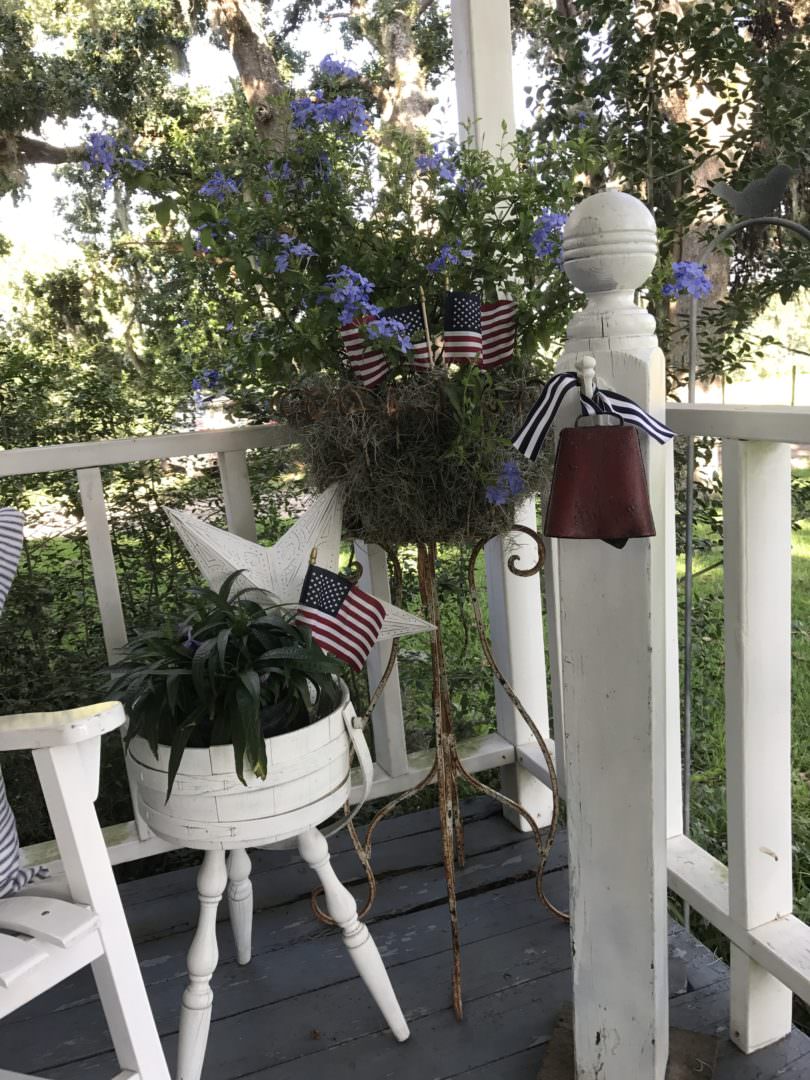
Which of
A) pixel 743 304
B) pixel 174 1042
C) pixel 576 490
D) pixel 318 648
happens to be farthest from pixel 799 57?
pixel 174 1042

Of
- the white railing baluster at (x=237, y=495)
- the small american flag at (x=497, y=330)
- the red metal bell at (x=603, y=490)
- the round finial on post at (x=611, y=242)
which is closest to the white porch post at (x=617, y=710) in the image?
the round finial on post at (x=611, y=242)

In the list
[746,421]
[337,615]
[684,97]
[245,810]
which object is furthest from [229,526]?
[684,97]

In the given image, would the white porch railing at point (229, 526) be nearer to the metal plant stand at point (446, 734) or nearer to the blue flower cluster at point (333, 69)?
the metal plant stand at point (446, 734)

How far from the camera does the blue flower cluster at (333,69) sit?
132 cm

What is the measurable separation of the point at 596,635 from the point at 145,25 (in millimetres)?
7475

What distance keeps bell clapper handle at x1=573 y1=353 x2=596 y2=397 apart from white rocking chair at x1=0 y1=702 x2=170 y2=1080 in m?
0.68

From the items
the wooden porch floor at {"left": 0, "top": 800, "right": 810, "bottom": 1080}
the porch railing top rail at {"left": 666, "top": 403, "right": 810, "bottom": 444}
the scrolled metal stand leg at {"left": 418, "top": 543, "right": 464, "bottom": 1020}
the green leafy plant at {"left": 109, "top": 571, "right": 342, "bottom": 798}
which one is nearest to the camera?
the porch railing top rail at {"left": 666, "top": 403, "right": 810, "bottom": 444}

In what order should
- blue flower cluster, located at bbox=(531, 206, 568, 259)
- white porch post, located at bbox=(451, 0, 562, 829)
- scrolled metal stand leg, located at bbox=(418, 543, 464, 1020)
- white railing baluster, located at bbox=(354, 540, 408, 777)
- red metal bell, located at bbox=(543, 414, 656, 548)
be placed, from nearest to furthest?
red metal bell, located at bbox=(543, 414, 656, 548), blue flower cluster, located at bbox=(531, 206, 568, 259), scrolled metal stand leg, located at bbox=(418, 543, 464, 1020), white porch post, located at bbox=(451, 0, 562, 829), white railing baluster, located at bbox=(354, 540, 408, 777)

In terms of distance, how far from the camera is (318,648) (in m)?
1.27

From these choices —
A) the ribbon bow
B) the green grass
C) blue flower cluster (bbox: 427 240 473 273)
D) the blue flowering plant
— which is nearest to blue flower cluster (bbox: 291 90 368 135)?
the blue flowering plant

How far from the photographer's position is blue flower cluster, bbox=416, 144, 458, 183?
4.30 ft

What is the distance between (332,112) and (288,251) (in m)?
0.24

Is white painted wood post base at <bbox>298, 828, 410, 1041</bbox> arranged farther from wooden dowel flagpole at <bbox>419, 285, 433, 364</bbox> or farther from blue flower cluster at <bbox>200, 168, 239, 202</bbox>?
blue flower cluster at <bbox>200, 168, 239, 202</bbox>

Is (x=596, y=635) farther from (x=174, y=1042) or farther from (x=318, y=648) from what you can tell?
(x=174, y=1042)
